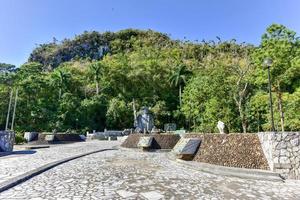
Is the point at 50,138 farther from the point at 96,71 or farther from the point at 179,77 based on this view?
the point at 96,71

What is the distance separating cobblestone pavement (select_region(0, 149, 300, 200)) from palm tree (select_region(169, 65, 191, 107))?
3759 centimetres

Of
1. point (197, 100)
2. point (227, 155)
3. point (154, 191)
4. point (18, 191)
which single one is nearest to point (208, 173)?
point (227, 155)

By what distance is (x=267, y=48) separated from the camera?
64.3ft

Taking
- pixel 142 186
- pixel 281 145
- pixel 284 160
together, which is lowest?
pixel 142 186

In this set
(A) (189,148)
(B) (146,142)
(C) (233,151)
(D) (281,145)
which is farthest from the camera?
(B) (146,142)

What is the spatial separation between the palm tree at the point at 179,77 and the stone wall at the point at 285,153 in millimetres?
37304

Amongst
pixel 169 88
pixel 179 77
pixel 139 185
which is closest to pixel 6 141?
pixel 139 185

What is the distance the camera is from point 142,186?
273 inches

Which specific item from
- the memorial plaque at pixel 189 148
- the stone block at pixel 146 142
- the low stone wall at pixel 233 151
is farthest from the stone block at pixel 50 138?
the low stone wall at pixel 233 151

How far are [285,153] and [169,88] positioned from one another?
40.4 meters

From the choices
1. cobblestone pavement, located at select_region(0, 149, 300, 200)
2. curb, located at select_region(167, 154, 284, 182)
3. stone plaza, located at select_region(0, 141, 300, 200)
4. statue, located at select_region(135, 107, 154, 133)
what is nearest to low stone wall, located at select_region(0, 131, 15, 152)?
stone plaza, located at select_region(0, 141, 300, 200)

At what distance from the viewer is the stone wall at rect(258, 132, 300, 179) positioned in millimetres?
8859

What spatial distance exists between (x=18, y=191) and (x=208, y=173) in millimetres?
5509

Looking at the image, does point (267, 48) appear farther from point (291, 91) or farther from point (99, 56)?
point (99, 56)
